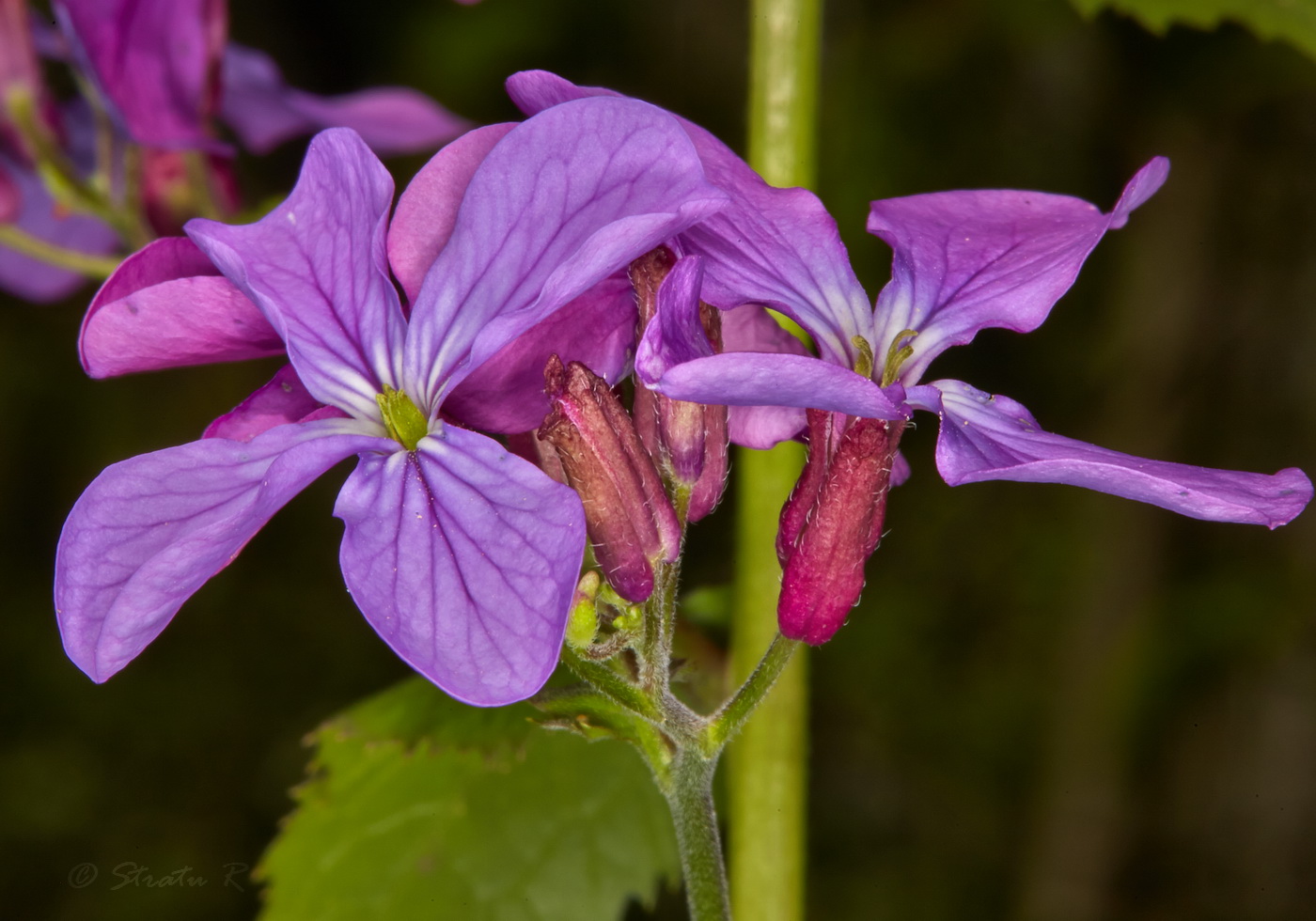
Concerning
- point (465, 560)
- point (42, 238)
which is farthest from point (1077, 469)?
point (42, 238)

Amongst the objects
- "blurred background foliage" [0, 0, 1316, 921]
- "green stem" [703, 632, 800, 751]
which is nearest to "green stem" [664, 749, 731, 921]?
"green stem" [703, 632, 800, 751]

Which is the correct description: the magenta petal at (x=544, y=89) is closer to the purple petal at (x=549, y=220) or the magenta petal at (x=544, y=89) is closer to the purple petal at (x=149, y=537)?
the purple petal at (x=549, y=220)

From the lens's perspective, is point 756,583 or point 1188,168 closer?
point 756,583

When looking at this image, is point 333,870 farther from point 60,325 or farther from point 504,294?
point 60,325

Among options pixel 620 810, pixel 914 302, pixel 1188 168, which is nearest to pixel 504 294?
pixel 914 302

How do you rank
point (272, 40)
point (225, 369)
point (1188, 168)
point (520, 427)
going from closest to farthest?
1. point (520, 427)
2. point (1188, 168)
3. point (272, 40)
4. point (225, 369)

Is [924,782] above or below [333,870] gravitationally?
below
